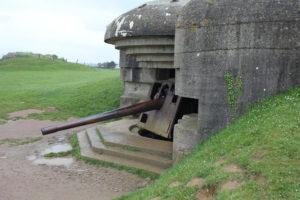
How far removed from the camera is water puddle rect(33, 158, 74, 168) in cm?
713

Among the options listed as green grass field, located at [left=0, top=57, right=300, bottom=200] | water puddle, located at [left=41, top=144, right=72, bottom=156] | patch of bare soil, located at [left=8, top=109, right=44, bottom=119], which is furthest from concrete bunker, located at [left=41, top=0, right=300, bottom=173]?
patch of bare soil, located at [left=8, top=109, right=44, bottom=119]

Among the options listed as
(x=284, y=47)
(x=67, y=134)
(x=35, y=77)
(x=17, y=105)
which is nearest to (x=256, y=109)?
(x=284, y=47)

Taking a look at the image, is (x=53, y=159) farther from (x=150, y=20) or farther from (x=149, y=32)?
(x=150, y=20)

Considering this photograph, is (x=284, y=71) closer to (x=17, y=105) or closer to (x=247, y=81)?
(x=247, y=81)

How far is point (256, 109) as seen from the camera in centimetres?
479

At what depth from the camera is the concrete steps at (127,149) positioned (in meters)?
6.50

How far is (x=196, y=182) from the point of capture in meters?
3.88

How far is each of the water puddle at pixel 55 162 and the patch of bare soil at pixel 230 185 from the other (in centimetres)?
378

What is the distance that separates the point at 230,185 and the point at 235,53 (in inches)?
71.8

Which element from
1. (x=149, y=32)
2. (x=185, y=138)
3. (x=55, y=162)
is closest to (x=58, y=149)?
(x=55, y=162)

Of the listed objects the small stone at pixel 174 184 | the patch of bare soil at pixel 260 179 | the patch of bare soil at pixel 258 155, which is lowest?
the small stone at pixel 174 184

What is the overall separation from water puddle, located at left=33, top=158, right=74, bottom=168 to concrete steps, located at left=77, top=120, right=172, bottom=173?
254mm

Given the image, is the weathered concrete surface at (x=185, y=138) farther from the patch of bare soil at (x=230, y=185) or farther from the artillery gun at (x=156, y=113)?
the patch of bare soil at (x=230, y=185)

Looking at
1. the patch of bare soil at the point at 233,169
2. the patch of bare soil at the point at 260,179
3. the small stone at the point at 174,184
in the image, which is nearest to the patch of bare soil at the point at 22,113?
the small stone at the point at 174,184
